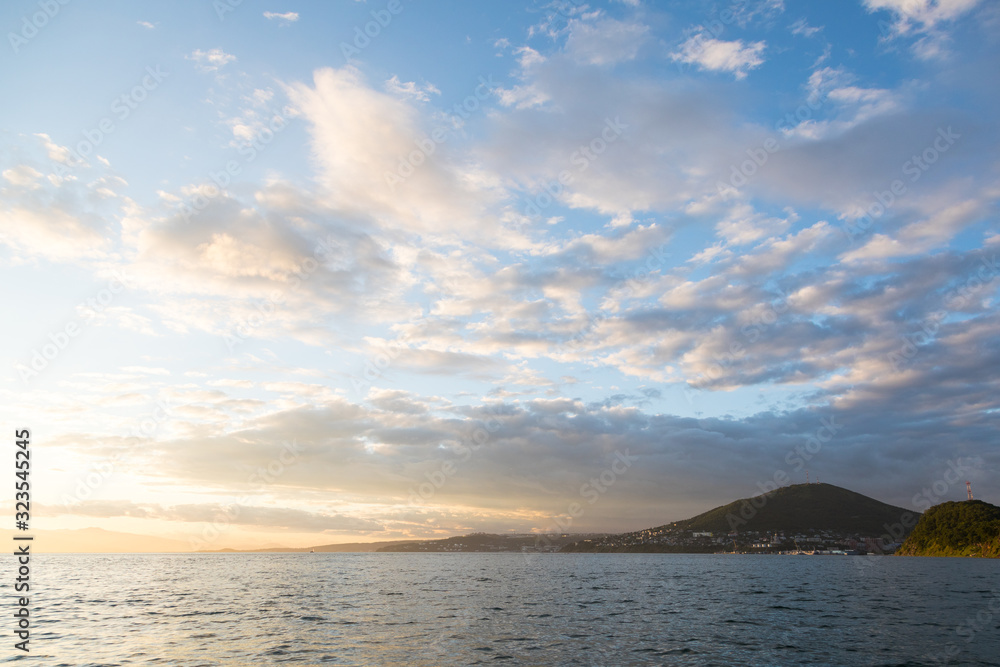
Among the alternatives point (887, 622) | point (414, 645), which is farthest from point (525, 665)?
point (887, 622)

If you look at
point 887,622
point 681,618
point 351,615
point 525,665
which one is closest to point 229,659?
point 525,665

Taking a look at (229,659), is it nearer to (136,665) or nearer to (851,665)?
(136,665)

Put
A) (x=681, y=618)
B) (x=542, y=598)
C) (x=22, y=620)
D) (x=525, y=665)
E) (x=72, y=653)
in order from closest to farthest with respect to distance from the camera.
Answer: (x=525, y=665) < (x=72, y=653) < (x=22, y=620) < (x=681, y=618) < (x=542, y=598)

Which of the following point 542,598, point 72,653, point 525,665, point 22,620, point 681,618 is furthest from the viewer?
point 542,598

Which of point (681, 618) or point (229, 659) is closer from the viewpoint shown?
point (229, 659)

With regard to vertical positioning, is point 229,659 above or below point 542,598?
above

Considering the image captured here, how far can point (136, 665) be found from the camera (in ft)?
127

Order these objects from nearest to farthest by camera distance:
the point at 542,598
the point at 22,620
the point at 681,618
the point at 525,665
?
the point at 525,665, the point at 22,620, the point at 681,618, the point at 542,598

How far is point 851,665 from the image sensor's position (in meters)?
39.2

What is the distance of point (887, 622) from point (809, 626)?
964cm

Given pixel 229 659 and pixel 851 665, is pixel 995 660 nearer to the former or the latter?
pixel 851 665

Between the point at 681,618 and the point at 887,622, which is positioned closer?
the point at 887,622

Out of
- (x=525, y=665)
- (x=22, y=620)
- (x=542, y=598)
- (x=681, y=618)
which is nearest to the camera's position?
(x=525, y=665)

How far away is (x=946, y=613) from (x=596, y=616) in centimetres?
4353
